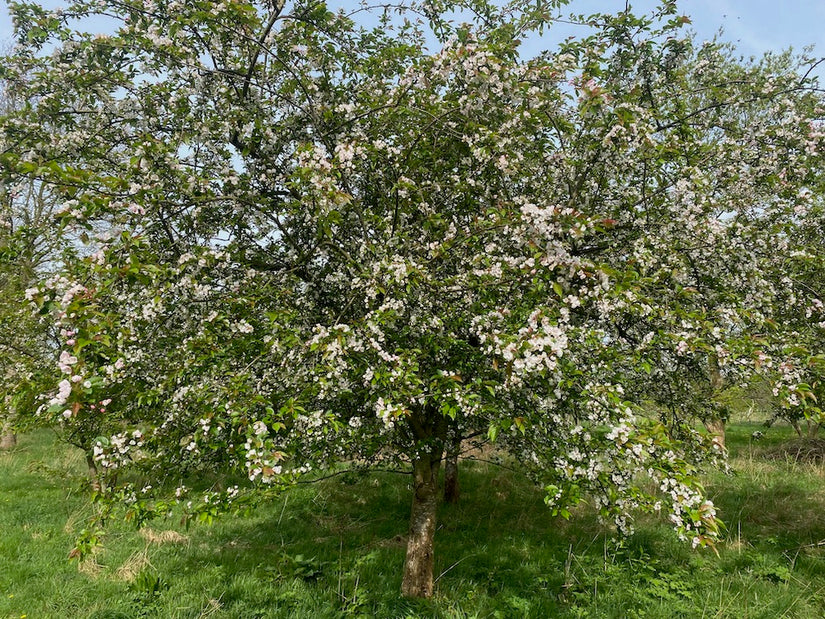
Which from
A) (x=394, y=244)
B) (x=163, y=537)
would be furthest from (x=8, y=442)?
(x=394, y=244)

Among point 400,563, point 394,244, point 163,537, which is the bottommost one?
point 400,563

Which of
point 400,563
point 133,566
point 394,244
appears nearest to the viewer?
point 394,244

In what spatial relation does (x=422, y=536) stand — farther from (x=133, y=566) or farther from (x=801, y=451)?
(x=801, y=451)

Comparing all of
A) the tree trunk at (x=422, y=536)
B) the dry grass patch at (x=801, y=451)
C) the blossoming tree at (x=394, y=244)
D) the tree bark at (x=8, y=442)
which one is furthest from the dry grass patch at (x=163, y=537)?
the dry grass patch at (x=801, y=451)

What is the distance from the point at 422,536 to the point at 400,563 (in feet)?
4.97

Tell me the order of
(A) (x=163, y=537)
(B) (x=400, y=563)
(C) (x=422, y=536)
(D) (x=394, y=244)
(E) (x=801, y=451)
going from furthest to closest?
(E) (x=801, y=451), (A) (x=163, y=537), (B) (x=400, y=563), (C) (x=422, y=536), (D) (x=394, y=244)

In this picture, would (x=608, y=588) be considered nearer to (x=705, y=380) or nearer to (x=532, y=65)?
(x=705, y=380)

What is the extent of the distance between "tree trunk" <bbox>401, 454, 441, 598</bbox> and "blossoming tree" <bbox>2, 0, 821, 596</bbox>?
4cm

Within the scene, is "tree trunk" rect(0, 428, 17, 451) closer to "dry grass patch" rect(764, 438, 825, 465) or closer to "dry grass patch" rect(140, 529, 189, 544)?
"dry grass patch" rect(140, 529, 189, 544)

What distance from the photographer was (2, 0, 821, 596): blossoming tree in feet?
13.1

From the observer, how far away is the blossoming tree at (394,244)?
4004 millimetres

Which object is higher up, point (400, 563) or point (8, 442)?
point (8, 442)

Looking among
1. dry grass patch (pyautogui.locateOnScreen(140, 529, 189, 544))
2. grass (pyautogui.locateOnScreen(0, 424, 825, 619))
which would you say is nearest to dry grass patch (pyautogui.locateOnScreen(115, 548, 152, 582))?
grass (pyautogui.locateOnScreen(0, 424, 825, 619))

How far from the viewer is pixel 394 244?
5055 millimetres
